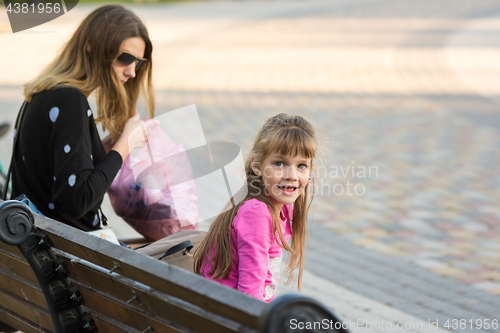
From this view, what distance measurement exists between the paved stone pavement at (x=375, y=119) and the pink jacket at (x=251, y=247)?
0.53 m

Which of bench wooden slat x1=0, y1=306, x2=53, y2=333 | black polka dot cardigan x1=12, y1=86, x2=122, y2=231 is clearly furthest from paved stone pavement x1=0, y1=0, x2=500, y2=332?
bench wooden slat x1=0, y1=306, x2=53, y2=333

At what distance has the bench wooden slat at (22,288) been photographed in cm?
209

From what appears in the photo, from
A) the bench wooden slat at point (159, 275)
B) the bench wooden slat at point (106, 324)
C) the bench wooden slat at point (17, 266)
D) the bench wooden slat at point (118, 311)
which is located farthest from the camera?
the bench wooden slat at point (17, 266)

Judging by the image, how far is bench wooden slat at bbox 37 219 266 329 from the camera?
1.33 metres

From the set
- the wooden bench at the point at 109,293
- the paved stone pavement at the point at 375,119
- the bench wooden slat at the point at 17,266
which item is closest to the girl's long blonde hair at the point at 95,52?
the paved stone pavement at the point at 375,119

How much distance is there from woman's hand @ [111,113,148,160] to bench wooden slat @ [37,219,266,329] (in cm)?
81

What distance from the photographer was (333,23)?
1747 cm

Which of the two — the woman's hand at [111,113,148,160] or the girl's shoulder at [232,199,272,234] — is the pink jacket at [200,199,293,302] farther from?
the woman's hand at [111,113,148,160]

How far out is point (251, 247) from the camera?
2.13 meters

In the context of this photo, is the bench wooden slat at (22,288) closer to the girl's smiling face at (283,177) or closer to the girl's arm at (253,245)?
the girl's arm at (253,245)

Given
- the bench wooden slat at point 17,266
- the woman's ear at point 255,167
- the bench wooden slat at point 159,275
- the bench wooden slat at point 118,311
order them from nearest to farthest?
the bench wooden slat at point 159,275 < the bench wooden slat at point 118,311 < the bench wooden slat at point 17,266 < the woman's ear at point 255,167

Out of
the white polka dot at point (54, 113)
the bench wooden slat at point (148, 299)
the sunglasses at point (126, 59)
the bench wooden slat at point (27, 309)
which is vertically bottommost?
the bench wooden slat at point (27, 309)

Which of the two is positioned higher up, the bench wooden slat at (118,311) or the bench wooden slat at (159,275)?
the bench wooden slat at (159,275)

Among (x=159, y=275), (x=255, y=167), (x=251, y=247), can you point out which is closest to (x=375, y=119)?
(x=255, y=167)
